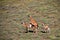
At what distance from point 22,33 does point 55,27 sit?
25.4 inches

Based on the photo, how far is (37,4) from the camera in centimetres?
488

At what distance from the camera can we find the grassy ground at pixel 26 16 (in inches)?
132

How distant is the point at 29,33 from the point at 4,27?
0.56 m

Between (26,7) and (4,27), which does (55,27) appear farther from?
(26,7)

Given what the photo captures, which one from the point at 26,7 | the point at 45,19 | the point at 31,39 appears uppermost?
the point at 26,7

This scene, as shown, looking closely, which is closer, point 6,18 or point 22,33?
point 22,33

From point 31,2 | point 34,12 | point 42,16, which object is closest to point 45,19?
point 42,16

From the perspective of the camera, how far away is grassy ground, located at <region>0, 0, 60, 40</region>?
3.35 meters

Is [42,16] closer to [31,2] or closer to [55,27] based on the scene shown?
[55,27]

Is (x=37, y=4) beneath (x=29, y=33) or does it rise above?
above

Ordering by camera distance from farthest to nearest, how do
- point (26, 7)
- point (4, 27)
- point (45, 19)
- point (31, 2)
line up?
point (31, 2), point (26, 7), point (45, 19), point (4, 27)

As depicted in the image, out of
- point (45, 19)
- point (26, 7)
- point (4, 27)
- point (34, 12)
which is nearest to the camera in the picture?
point (4, 27)

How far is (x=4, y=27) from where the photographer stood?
371cm

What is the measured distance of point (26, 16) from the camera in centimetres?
414
